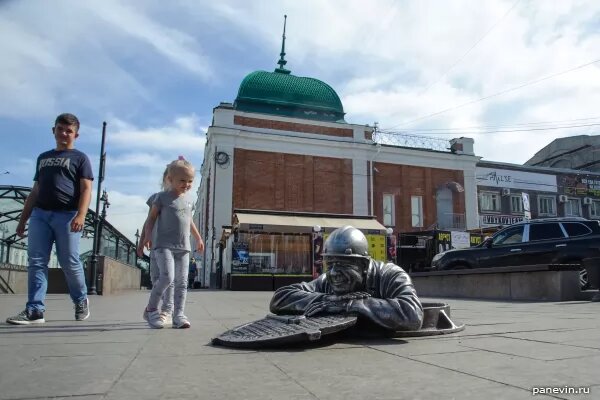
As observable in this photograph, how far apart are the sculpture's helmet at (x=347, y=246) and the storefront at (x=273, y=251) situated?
18.3 m

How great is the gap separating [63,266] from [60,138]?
1355 millimetres

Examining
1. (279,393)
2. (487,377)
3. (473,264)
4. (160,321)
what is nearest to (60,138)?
(160,321)

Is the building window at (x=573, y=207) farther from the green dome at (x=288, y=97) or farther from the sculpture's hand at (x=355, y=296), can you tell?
the sculpture's hand at (x=355, y=296)

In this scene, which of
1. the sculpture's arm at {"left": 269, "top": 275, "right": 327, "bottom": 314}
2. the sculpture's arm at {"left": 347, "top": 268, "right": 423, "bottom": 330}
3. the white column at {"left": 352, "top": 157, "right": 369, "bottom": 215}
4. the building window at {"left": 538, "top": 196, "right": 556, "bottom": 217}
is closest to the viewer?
the sculpture's arm at {"left": 347, "top": 268, "right": 423, "bottom": 330}

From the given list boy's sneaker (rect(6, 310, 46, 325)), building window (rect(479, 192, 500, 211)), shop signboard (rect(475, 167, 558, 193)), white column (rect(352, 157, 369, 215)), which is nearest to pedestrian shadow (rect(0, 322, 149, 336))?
boy's sneaker (rect(6, 310, 46, 325))

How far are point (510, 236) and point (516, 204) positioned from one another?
1062 inches

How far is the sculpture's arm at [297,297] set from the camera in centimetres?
400

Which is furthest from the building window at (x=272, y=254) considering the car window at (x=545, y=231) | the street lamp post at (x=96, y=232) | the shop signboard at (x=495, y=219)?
the shop signboard at (x=495, y=219)

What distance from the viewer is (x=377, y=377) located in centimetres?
242

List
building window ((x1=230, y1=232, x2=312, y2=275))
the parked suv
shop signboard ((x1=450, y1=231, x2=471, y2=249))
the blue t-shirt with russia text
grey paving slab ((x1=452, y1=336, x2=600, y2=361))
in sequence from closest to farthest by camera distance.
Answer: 1. grey paving slab ((x1=452, y1=336, x2=600, y2=361))
2. the blue t-shirt with russia text
3. the parked suv
4. building window ((x1=230, y1=232, x2=312, y2=275))
5. shop signboard ((x1=450, y1=231, x2=471, y2=249))

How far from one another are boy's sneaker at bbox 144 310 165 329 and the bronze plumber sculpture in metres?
1.32

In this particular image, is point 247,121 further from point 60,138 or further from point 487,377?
point 487,377

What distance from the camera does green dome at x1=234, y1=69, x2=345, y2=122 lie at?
109 feet

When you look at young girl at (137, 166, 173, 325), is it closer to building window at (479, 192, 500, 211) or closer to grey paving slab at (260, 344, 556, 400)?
grey paving slab at (260, 344, 556, 400)
